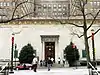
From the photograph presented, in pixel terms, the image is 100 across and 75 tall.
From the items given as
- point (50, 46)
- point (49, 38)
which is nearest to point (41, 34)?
point (49, 38)

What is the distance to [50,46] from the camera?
4903 cm

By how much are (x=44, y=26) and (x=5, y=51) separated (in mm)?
8764

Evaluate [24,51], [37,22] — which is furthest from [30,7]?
[24,51]

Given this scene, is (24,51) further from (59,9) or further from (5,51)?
(59,9)

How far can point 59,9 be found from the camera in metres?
74.1

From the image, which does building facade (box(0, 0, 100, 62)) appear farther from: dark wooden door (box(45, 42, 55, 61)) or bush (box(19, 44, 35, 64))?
bush (box(19, 44, 35, 64))

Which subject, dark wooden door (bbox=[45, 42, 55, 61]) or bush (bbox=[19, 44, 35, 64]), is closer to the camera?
bush (bbox=[19, 44, 35, 64])

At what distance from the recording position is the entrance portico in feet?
157

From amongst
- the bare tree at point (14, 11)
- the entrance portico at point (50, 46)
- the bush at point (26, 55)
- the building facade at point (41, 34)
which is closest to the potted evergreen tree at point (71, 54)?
the building facade at point (41, 34)

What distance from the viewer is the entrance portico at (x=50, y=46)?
157 ft

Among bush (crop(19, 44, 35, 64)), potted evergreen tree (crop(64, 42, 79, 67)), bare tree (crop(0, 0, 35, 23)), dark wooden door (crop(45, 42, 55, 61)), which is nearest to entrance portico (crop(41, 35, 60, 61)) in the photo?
dark wooden door (crop(45, 42, 55, 61))

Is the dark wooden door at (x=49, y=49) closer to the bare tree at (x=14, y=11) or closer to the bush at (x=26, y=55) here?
the bush at (x=26, y=55)

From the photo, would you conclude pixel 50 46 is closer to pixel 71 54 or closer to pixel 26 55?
pixel 71 54

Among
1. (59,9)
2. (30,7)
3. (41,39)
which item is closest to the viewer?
(41,39)
